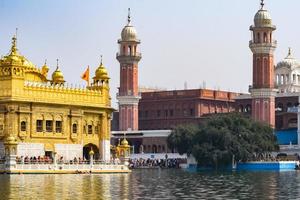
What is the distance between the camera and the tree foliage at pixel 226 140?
72812mm

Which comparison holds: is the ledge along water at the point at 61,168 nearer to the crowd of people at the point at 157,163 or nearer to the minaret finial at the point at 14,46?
the minaret finial at the point at 14,46

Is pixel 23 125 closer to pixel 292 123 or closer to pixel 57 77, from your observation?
pixel 57 77

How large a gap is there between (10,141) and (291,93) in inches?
2300

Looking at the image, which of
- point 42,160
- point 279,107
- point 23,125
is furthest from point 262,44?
point 42,160

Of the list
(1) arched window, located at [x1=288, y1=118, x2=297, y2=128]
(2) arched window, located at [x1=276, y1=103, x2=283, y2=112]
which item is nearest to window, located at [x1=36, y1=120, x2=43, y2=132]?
(1) arched window, located at [x1=288, y1=118, x2=297, y2=128]

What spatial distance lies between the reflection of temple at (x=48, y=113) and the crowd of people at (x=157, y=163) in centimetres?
2145

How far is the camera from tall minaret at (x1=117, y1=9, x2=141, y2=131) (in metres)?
107

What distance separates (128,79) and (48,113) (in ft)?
161

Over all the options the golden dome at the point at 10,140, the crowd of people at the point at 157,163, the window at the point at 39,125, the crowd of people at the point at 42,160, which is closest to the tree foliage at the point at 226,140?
the crowd of people at the point at 157,163

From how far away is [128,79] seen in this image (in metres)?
108

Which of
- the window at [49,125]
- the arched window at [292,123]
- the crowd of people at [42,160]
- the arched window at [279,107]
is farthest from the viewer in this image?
the arched window at [279,107]

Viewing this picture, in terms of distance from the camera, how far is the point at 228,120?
249ft

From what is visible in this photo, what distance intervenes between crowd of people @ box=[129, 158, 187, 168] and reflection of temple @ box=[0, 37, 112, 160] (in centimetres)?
2145

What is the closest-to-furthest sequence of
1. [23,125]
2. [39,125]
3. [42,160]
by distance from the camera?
1. [42,160]
2. [23,125]
3. [39,125]
